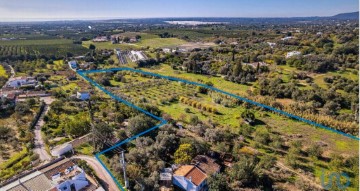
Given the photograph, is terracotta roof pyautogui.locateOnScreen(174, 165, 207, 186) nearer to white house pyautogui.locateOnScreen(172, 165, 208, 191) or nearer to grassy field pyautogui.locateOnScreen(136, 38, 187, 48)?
white house pyautogui.locateOnScreen(172, 165, 208, 191)

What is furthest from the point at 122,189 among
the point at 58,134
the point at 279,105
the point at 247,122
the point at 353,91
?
the point at 353,91

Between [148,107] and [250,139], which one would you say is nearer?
[250,139]

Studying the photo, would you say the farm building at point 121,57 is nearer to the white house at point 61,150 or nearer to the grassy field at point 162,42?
the grassy field at point 162,42

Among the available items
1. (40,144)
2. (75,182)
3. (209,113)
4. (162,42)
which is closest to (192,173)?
(75,182)

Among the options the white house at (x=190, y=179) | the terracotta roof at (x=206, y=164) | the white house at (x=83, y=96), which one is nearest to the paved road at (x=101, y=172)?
the white house at (x=190, y=179)

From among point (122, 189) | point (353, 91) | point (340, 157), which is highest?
point (353, 91)

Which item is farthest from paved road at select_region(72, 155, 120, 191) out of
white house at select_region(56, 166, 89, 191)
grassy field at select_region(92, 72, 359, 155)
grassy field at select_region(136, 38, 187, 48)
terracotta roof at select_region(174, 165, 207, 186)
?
grassy field at select_region(136, 38, 187, 48)

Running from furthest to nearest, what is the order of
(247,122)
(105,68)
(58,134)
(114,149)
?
(105,68) < (247,122) < (58,134) < (114,149)

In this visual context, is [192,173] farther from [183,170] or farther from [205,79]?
[205,79]

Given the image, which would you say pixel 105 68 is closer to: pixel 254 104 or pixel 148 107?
pixel 148 107
